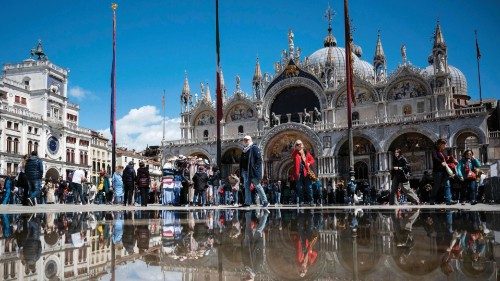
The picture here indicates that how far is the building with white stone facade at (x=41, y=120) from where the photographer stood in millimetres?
40925

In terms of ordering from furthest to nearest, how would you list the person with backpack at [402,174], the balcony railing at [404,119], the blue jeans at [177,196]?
the balcony railing at [404,119], the blue jeans at [177,196], the person with backpack at [402,174]

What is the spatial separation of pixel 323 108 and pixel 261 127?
599 cm

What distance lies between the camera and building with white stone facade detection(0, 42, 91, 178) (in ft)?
134

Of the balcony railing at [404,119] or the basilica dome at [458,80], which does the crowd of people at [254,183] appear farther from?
the basilica dome at [458,80]

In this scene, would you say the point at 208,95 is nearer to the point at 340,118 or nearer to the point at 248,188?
the point at 340,118

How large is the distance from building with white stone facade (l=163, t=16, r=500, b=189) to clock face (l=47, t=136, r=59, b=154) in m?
12.3

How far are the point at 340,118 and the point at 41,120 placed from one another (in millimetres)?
29370

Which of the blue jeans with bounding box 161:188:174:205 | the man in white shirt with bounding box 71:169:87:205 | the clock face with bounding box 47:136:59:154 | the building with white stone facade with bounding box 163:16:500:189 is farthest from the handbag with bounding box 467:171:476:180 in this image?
the clock face with bounding box 47:136:59:154

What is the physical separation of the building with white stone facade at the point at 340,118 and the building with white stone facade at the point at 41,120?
40.7 ft

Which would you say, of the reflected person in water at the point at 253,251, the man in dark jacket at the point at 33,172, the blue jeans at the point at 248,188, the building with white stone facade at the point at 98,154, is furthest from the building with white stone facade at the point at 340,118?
the reflected person in water at the point at 253,251

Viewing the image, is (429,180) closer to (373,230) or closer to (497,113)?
(373,230)

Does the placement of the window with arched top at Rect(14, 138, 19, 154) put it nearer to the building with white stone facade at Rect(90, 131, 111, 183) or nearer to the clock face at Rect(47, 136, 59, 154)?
the clock face at Rect(47, 136, 59, 154)

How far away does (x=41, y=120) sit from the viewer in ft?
146

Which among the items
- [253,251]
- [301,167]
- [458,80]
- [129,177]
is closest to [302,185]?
[301,167]
